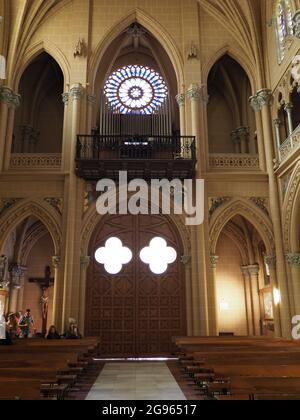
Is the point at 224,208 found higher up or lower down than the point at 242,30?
lower down

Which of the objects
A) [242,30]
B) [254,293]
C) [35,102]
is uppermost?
[242,30]

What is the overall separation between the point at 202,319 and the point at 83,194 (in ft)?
24.0

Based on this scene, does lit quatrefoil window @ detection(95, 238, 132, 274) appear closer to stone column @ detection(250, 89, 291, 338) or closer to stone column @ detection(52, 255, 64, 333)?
stone column @ detection(52, 255, 64, 333)

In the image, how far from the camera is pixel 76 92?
1977 centimetres

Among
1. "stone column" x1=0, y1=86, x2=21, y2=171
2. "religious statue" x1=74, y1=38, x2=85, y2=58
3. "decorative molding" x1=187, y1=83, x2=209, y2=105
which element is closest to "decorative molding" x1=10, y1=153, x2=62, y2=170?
"stone column" x1=0, y1=86, x2=21, y2=171

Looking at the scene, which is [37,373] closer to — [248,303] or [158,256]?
[158,256]

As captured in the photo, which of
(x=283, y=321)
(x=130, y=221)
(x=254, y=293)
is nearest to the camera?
(x=283, y=321)

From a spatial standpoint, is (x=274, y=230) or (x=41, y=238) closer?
(x=274, y=230)

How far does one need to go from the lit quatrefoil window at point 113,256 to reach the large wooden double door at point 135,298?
0.60 ft

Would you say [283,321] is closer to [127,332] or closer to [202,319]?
[202,319]

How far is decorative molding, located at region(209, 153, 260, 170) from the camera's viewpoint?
19531 millimetres

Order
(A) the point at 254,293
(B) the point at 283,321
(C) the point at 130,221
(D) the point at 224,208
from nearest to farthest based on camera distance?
(B) the point at 283,321 → (D) the point at 224,208 → (C) the point at 130,221 → (A) the point at 254,293

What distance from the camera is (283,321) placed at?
676 inches
